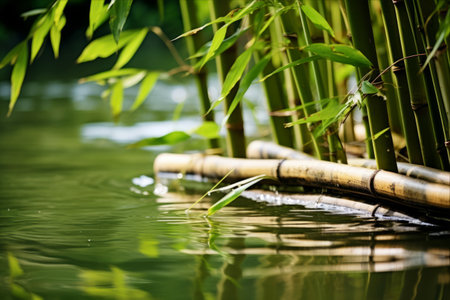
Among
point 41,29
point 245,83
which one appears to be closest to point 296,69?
point 245,83

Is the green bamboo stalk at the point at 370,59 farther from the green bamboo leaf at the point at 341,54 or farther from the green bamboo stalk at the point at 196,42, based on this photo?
the green bamboo stalk at the point at 196,42

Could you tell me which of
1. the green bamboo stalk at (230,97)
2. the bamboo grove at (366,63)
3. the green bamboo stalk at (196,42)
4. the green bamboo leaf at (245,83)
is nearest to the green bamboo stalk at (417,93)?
the bamboo grove at (366,63)

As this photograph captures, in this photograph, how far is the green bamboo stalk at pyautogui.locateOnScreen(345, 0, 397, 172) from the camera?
0.96 m

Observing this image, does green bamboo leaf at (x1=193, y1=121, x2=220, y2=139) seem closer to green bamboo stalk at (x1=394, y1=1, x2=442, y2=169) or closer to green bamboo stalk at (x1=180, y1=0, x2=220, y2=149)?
green bamboo stalk at (x1=180, y1=0, x2=220, y2=149)

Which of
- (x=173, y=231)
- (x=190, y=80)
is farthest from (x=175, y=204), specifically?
(x=190, y=80)

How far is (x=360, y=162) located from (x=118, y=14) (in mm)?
444

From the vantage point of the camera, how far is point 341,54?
0.92 metres

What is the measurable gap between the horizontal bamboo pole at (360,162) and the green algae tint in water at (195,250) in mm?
67

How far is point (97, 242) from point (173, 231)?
11 cm

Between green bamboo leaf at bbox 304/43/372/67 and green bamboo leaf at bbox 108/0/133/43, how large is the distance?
0.73 feet

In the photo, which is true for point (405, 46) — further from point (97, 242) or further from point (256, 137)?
point (256, 137)

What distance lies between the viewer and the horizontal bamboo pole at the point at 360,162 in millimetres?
924

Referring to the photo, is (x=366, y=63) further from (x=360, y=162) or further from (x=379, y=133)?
(x=360, y=162)

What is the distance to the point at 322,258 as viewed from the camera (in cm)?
83
